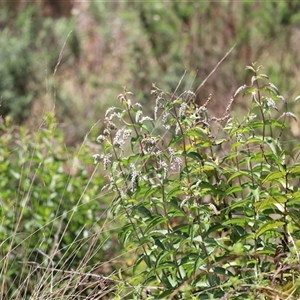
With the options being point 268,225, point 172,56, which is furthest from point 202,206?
point 172,56

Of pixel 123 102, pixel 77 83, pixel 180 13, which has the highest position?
pixel 123 102

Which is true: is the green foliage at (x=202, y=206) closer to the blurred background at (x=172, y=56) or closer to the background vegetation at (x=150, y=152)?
the background vegetation at (x=150, y=152)

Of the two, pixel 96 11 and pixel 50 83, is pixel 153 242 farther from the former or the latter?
pixel 96 11

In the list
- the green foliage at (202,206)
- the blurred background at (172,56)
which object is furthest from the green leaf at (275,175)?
the blurred background at (172,56)

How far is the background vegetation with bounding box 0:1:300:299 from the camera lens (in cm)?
285

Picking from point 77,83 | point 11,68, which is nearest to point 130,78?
point 77,83

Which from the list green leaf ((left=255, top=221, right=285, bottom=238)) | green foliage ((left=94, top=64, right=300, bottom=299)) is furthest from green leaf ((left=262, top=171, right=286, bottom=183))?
green leaf ((left=255, top=221, right=285, bottom=238))

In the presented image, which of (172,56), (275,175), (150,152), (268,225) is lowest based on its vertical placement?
(172,56)

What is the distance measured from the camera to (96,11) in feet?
29.0

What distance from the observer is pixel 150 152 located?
2889mm

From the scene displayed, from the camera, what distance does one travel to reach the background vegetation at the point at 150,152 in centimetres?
285

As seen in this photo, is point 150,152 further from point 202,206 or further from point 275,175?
point 275,175

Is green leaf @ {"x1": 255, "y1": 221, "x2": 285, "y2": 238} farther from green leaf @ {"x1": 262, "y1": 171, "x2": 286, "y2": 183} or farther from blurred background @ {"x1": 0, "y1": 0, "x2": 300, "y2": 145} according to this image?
blurred background @ {"x1": 0, "y1": 0, "x2": 300, "y2": 145}

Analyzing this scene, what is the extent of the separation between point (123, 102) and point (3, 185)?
1.53 meters
